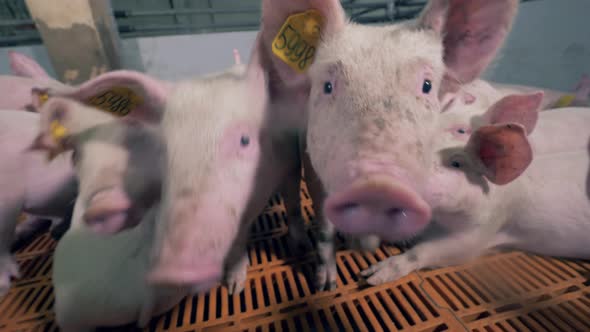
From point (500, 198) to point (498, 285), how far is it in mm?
374

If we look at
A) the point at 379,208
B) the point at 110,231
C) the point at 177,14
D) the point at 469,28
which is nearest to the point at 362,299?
the point at 379,208

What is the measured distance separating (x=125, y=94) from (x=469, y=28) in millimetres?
1317

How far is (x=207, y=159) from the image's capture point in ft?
2.89

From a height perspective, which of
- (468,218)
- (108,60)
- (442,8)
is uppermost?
(442,8)

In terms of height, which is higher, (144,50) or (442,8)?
(442,8)

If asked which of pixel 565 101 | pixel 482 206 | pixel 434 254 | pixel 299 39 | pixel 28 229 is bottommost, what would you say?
pixel 28 229

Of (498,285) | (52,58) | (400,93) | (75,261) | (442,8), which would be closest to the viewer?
(400,93)

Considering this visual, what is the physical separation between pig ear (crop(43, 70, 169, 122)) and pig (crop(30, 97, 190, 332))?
0.07 m

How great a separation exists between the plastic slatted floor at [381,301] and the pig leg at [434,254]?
39 millimetres

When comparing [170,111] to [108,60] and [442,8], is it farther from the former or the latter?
[108,60]

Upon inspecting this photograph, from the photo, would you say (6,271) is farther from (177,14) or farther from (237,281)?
(177,14)

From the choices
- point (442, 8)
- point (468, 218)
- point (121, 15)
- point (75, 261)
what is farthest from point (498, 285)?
point (121, 15)

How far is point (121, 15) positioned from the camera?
3314 millimetres

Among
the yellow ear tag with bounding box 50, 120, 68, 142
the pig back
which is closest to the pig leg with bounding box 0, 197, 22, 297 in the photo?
the yellow ear tag with bounding box 50, 120, 68, 142
